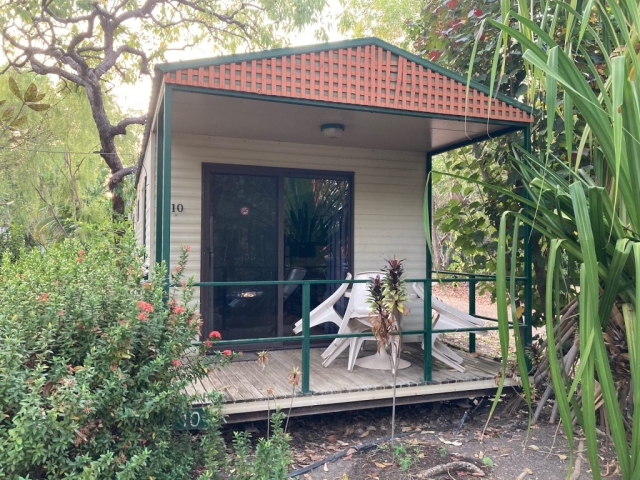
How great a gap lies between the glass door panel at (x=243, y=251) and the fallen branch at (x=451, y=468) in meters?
2.71

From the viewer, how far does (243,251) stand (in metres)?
5.55

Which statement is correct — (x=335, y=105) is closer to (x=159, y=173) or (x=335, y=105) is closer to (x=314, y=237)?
(x=159, y=173)

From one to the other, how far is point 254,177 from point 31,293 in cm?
312

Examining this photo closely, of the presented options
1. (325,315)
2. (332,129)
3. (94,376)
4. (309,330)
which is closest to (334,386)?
(309,330)

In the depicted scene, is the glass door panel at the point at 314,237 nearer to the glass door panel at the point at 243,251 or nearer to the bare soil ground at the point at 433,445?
the glass door panel at the point at 243,251

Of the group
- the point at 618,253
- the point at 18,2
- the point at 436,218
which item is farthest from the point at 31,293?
the point at 18,2

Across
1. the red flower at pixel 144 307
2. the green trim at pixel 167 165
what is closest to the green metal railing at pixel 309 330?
the green trim at pixel 167 165

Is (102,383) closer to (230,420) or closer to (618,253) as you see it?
(230,420)

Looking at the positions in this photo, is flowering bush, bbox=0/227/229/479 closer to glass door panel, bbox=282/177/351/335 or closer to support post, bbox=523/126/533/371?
glass door panel, bbox=282/177/351/335

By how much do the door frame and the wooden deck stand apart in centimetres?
67

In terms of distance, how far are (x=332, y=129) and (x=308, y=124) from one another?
24 centimetres

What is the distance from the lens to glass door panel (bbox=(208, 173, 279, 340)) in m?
5.46

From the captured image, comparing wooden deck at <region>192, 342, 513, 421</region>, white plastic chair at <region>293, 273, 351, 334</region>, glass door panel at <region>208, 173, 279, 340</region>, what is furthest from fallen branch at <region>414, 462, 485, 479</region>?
glass door panel at <region>208, 173, 279, 340</region>

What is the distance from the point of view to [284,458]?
255cm
